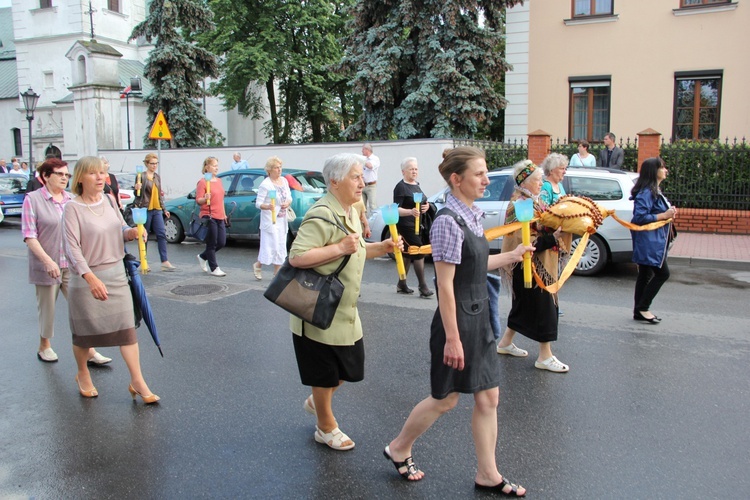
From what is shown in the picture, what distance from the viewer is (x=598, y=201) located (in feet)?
33.4

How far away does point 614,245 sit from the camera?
9953 millimetres

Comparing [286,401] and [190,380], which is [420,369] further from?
[190,380]

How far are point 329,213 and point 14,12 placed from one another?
47228mm

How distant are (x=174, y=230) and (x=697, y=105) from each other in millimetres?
14373

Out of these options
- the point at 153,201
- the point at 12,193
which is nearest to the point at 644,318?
the point at 153,201

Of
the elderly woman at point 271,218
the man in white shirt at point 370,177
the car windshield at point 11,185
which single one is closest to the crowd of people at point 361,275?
the elderly woman at point 271,218

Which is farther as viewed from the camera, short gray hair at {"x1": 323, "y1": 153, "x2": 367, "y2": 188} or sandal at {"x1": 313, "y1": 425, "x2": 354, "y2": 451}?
sandal at {"x1": 313, "y1": 425, "x2": 354, "y2": 451}

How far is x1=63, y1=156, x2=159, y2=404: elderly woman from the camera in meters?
4.47

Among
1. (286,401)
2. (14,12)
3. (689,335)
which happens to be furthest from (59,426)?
(14,12)

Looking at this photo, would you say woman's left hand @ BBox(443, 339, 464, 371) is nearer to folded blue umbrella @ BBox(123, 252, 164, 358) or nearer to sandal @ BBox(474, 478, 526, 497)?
sandal @ BBox(474, 478, 526, 497)

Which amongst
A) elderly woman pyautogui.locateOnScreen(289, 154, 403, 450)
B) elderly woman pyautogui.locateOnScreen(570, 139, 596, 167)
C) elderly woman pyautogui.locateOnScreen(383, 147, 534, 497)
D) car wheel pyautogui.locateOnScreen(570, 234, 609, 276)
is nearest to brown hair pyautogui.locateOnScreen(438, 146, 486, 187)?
elderly woman pyautogui.locateOnScreen(383, 147, 534, 497)

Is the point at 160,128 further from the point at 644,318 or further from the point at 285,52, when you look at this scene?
the point at 644,318

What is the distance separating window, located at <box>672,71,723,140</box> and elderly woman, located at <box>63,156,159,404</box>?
57.5 ft

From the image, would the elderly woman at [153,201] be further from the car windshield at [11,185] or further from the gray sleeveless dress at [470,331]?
the car windshield at [11,185]
